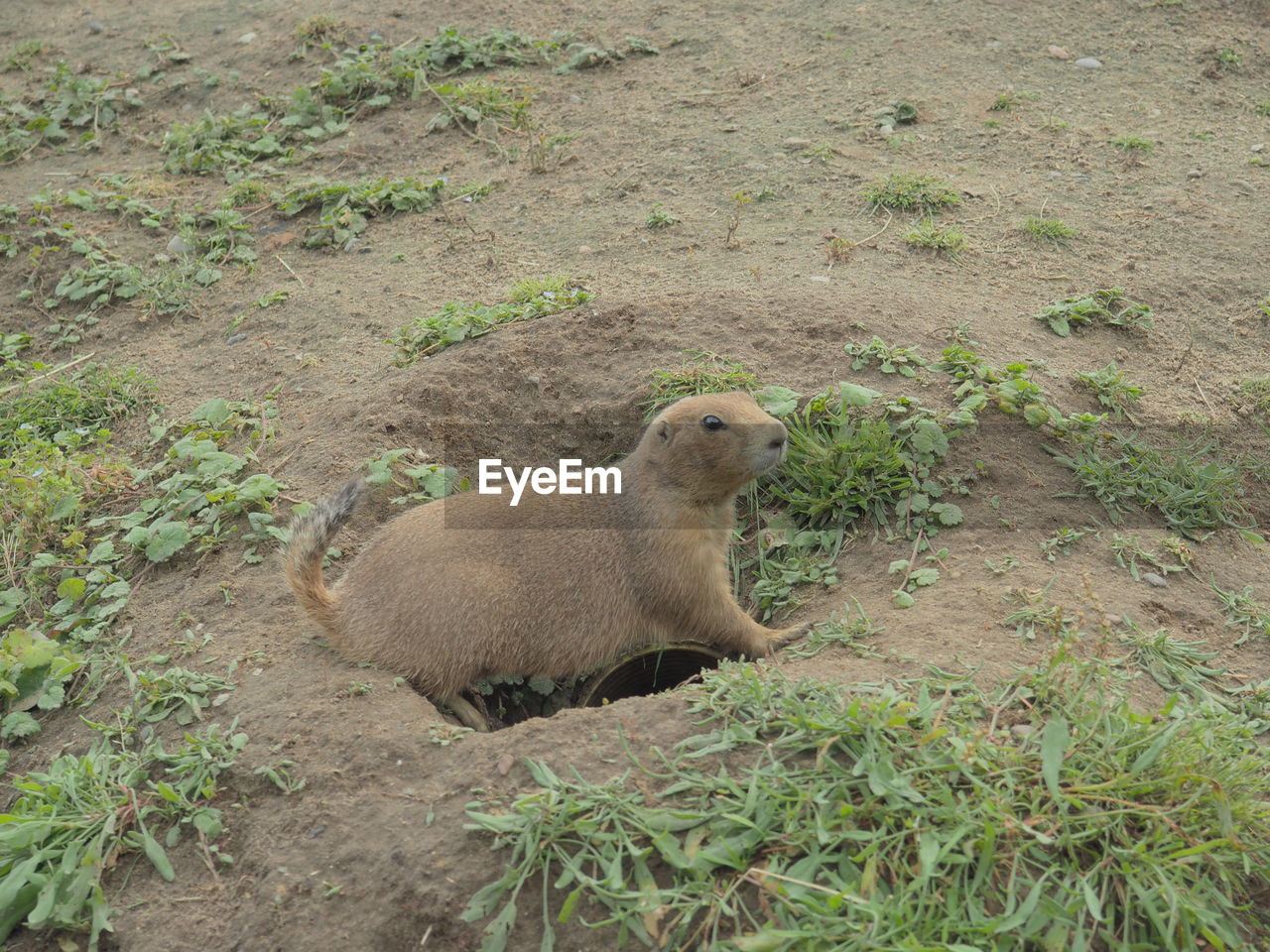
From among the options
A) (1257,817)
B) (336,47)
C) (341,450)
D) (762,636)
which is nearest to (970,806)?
(1257,817)

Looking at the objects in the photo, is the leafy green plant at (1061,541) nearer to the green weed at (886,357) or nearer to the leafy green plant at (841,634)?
the leafy green plant at (841,634)

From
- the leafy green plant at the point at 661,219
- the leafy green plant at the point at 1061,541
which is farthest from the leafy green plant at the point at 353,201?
the leafy green plant at the point at 1061,541

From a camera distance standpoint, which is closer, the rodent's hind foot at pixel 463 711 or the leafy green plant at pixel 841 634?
the leafy green plant at pixel 841 634

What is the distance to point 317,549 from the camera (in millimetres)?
4141

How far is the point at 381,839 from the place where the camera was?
3289 millimetres

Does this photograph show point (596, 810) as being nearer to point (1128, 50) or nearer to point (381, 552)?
point (381, 552)

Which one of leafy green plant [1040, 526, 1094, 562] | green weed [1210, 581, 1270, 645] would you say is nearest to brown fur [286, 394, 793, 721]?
leafy green plant [1040, 526, 1094, 562]

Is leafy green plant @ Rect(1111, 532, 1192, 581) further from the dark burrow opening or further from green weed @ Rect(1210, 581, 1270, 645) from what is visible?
the dark burrow opening

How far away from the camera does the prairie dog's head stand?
4493mm

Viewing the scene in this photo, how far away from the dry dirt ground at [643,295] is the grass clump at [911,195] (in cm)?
13

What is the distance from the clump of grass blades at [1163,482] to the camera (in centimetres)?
466

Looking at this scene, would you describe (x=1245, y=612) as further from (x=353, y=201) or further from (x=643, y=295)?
(x=353, y=201)

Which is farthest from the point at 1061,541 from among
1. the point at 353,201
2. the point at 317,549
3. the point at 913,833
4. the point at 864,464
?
the point at 353,201

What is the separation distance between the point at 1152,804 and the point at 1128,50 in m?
7.64
